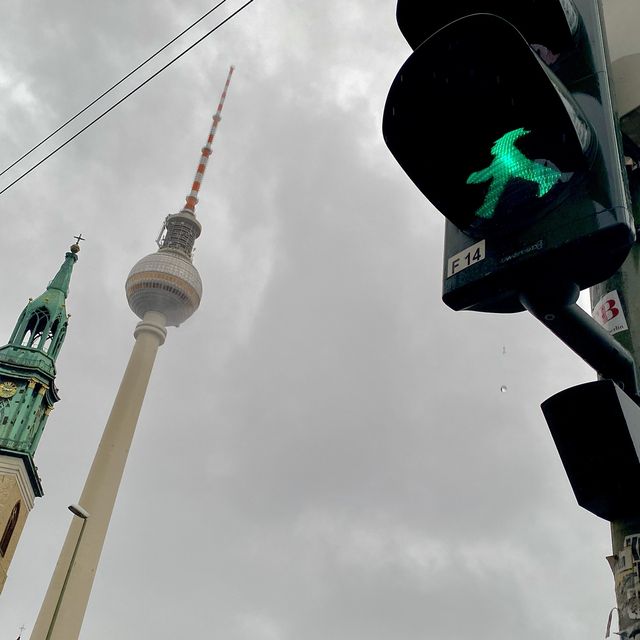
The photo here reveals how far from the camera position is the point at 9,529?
157 ft

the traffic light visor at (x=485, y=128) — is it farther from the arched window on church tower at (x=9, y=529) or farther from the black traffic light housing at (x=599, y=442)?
the arched window on church tower at (x=9, y=529)

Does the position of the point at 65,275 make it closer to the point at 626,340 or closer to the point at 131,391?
the point at 131,391

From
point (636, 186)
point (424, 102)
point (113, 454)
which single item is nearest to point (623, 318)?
point (636, 186)

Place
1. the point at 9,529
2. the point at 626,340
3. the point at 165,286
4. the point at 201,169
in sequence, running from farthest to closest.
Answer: the point at 201,169
the point at 165,286
the point at 9,529
the point at 626,340

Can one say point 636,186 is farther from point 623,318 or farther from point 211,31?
point 211,31

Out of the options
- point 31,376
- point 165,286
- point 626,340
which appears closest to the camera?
point 626,340

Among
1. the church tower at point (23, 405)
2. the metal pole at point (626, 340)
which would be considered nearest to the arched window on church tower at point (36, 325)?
the church tower at point (23, 405)

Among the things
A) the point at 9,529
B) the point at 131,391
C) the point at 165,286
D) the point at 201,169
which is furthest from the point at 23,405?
the point at 201,169

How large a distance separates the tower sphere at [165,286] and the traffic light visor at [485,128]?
254ft

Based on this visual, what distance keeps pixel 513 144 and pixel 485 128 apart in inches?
2.9

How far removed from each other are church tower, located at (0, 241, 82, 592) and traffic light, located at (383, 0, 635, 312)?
4978cm

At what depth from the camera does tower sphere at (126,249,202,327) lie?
77875mm

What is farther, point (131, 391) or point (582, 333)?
point (131, 391)

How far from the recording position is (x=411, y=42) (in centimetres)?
195
